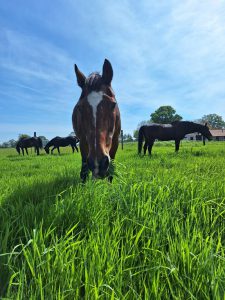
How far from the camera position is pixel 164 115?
338ft

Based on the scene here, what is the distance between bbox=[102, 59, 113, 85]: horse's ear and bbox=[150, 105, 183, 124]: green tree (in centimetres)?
9960

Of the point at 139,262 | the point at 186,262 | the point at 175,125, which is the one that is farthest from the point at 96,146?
the point at 175,125

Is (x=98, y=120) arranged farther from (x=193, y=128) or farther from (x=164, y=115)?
(x=164, y=115)

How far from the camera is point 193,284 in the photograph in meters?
1.18

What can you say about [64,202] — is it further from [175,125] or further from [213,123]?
[213,123]

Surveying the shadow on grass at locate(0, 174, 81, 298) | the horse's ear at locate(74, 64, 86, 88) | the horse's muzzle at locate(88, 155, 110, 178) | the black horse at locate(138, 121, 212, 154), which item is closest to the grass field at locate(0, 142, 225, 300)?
the shadow on grass at locate(0, 174, 81, 298)

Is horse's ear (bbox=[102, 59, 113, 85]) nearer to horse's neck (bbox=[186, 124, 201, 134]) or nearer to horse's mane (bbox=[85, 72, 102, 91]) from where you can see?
horse's mane (bbox=[85, 72, 102, 91])

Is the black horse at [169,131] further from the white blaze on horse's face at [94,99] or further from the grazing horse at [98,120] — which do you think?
the white blaze on horse's face at [94,99]

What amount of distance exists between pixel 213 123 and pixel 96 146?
145314 millimetres

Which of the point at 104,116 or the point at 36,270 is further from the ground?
the point at 104,116

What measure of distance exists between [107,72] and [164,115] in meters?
103

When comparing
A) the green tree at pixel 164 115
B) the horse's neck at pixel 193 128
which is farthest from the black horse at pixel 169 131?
the green tree at pixel 164 115

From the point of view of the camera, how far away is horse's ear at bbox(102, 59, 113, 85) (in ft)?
13.2

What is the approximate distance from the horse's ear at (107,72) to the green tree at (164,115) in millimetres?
99604
